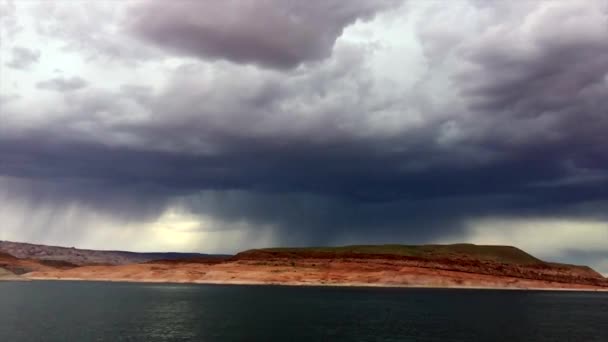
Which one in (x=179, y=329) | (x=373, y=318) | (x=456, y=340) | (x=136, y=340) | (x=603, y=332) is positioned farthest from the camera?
(x=373, y=318)

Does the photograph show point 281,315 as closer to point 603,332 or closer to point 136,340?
point 136,340

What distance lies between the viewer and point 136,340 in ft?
228

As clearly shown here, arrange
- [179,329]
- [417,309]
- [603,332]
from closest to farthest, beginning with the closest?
[179,329], [603,332], [417,309]

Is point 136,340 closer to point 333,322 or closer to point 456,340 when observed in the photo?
point 333,322

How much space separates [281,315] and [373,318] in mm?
17378

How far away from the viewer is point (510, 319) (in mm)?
104625

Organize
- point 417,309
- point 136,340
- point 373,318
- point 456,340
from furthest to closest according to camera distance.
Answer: point 417,309 < point 373,318 < point 456,340 < point 136,340

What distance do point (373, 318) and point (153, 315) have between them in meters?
40.8

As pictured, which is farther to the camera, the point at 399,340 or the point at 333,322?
the point at 333,322

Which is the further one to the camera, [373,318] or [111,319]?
[373,318]

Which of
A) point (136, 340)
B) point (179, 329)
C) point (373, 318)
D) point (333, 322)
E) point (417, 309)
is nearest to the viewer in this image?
point (136, 340)

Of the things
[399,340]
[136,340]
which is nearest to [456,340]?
[399,340]

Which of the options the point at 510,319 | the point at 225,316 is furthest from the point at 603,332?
the point at 225,316

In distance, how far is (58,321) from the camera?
88625mm
